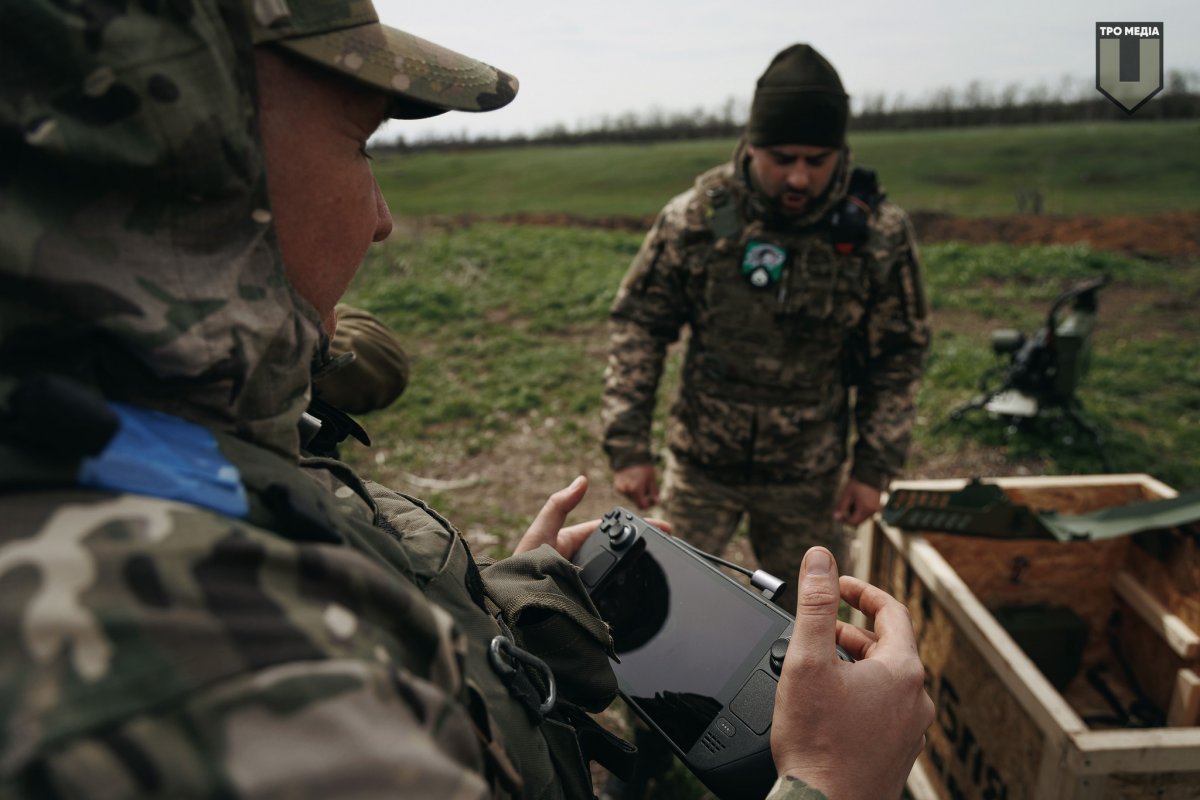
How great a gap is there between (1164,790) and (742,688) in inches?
50.9

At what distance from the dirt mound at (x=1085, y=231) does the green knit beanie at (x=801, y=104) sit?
12185mm

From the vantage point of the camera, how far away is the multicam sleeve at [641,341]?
3.23 meters

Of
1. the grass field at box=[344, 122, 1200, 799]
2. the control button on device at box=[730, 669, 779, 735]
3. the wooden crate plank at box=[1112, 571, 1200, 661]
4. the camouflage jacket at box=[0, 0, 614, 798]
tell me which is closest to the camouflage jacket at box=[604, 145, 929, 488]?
the wooden crate plank at box=[1112, 571, 1200, 661]

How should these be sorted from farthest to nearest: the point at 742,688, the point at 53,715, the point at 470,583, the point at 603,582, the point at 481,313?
the point at 481,313
the point at 603,582
the point at 742,688
the point at 470,583
the point at 53,715

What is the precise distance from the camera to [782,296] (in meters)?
3.04

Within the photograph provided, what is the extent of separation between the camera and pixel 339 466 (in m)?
1.21

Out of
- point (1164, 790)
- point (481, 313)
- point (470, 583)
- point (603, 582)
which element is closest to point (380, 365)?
point (603, 582)

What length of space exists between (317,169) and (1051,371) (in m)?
6.20

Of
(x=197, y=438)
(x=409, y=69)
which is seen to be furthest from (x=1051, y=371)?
(x=197, y=438)

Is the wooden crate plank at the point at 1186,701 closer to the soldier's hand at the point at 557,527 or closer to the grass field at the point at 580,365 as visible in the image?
the grass field at the point at 580,365

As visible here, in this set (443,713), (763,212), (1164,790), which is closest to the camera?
(443,713)

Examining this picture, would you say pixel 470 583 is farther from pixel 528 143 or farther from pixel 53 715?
pixel 528 143

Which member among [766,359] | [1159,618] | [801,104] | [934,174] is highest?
[934,174]

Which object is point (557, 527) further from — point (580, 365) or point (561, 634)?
point (580, 365)
